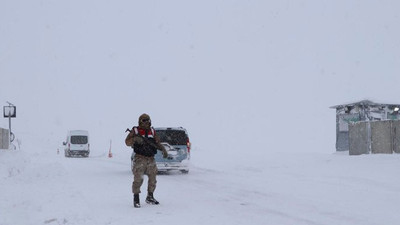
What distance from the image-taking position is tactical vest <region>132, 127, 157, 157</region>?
32.9 ft

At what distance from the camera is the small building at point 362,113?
31.3 m

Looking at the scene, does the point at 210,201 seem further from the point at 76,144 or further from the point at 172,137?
the point at 76,144

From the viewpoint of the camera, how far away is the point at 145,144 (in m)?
10.1

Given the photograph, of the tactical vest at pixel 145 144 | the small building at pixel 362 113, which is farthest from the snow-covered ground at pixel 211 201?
the small building at pixel 362 113

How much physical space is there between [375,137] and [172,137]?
35.9 feet

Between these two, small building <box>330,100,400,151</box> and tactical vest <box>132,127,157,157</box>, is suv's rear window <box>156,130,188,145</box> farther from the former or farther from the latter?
small building <box>330,100,400,151</box>

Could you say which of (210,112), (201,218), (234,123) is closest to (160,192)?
(201,218)

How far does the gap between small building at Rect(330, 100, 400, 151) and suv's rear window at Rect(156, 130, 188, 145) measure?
651 inches

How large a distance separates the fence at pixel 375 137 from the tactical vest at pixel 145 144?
1544 centimetres

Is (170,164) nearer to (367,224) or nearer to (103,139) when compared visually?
(367,224)

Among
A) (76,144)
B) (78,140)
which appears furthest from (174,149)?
(78,140)

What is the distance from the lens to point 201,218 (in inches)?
337

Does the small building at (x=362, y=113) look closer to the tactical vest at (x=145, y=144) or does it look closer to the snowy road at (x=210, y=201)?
the snowy road at (x=210, y=201)

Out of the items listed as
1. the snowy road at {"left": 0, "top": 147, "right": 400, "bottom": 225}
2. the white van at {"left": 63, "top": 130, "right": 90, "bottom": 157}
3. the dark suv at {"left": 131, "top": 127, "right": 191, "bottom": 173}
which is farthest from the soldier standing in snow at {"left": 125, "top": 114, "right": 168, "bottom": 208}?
the white van at {"left": 63, "top": 130, "right": 90, "bottom": 157}
